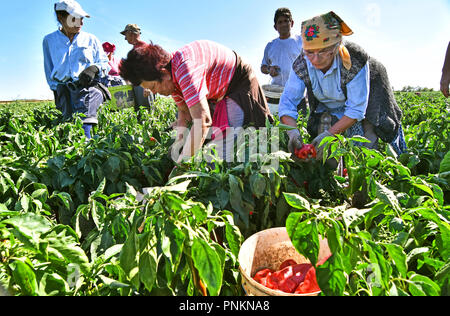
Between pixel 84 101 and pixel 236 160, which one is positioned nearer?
pixel 236 160

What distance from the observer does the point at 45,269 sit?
891mm

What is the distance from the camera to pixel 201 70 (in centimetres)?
219

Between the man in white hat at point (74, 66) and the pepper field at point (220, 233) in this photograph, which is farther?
the man in white hat at point (74, 66)

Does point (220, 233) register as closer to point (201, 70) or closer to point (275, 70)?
point (201, 70)

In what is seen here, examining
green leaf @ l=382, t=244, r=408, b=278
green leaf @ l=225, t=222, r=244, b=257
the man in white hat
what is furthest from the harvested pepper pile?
the man in white hat

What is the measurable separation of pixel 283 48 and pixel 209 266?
4.47m

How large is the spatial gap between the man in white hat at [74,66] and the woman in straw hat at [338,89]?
2341 millimetres

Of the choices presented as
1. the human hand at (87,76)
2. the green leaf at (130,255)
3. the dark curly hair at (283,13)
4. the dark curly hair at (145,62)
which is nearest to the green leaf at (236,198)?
the green leaf at (130,255)

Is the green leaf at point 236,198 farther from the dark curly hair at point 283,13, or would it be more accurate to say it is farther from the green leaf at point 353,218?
the dark curly hair at point 283,13

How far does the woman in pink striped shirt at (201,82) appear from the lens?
211 centimetres
